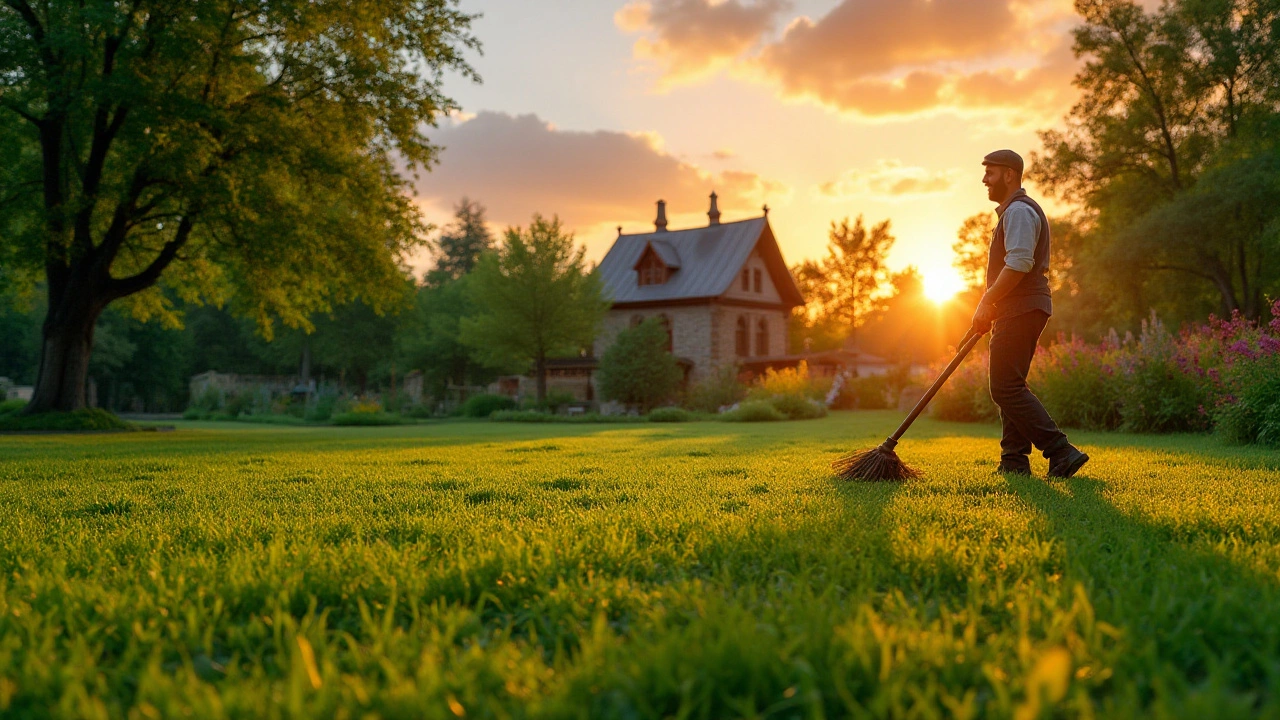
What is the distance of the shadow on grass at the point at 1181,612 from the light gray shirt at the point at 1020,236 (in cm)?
261

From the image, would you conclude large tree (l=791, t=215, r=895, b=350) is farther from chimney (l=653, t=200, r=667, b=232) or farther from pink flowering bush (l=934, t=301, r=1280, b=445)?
pink flowering bush (l=934, t=301, r=1280, b=445)

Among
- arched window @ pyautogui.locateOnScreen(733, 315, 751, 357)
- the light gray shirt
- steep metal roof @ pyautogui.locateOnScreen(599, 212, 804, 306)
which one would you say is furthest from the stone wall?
the light gray shirt

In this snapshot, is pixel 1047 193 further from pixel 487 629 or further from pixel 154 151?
pixel 487 629

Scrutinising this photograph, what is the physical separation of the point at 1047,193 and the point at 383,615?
3945cm

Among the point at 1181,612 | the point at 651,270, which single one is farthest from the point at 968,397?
the point at 651,270

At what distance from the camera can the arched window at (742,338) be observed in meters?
41.1

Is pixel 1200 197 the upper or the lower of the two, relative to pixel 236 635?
upper

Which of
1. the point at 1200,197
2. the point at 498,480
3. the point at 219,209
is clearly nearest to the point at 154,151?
the point at 219,209

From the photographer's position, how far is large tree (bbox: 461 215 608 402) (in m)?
35.1

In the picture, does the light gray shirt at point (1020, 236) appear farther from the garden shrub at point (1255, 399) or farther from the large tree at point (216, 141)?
the large tree at point (216, 141)

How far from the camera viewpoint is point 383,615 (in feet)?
8.47

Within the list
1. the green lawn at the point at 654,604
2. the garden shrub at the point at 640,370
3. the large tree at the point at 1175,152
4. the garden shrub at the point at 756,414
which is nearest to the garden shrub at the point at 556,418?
the garden shrub at the point at 756,414

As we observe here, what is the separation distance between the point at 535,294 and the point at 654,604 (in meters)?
32.9

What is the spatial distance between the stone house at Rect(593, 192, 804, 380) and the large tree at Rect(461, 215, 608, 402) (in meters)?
3.37
